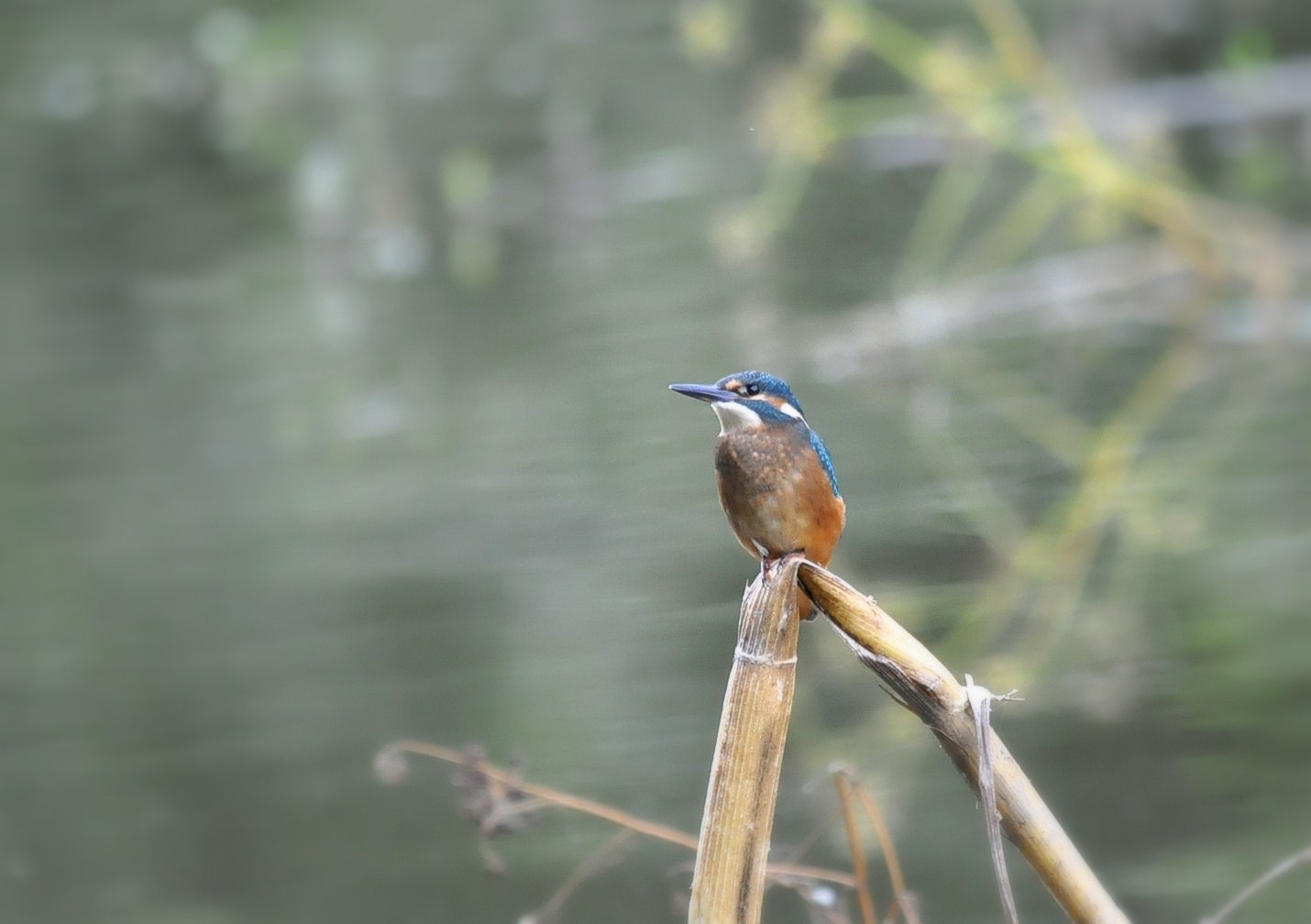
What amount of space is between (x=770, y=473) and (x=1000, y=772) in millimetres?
851

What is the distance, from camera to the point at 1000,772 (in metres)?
1.23

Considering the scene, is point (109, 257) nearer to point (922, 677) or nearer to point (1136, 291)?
point (1136, 291)

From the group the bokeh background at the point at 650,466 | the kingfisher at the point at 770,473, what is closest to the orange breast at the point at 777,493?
the kingfisher at the point at 770,473

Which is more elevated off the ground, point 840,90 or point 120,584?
point 840,90

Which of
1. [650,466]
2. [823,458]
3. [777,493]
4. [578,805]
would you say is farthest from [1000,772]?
[650,466]

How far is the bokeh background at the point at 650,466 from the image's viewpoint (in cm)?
333

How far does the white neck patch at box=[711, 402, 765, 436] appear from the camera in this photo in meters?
2.15

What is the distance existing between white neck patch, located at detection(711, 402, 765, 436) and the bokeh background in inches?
20.2

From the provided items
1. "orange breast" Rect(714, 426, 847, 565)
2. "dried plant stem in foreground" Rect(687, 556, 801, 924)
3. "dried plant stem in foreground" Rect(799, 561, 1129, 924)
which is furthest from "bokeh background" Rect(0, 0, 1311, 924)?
"dried plant stem in foreground" Rect(799, 561, 1129, 924)

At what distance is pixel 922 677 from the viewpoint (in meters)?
1.24

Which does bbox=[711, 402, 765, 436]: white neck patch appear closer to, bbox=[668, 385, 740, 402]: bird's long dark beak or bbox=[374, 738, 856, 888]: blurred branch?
bbox=[668, 385, 740, 402]: bird's long dark beak

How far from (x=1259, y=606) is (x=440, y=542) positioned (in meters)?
2.13

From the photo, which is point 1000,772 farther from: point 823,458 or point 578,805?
point 823,458

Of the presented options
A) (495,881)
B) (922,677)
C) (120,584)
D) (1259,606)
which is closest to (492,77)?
(120,584)
